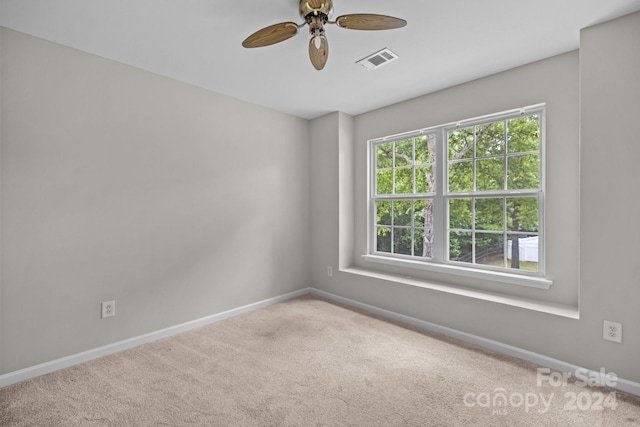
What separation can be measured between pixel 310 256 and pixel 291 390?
2.36 metres

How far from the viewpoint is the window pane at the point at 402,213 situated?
12.1 feet

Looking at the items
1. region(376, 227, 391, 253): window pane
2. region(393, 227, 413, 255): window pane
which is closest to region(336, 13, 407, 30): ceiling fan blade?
region(393, 227, 413, 255): window pane

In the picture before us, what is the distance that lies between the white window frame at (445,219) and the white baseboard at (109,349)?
1.79 metres

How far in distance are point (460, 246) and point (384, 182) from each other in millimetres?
1207

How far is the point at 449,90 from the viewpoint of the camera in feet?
10.5

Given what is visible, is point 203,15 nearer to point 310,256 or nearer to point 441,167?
point 441,167

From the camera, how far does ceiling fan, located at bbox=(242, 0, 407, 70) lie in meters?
1.73

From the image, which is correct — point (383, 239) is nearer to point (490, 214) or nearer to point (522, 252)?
point (490, 214)

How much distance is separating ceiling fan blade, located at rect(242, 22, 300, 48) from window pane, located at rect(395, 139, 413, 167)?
86.0 inches

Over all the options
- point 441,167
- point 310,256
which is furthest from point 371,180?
point 310,256

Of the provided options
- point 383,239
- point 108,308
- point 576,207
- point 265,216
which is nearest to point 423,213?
point 383,239

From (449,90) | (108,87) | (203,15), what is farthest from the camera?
(449,90)

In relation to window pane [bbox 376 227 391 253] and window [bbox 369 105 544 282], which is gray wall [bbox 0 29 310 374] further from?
window [bbox 369 105 544 282]

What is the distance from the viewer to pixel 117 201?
2.60 metres
